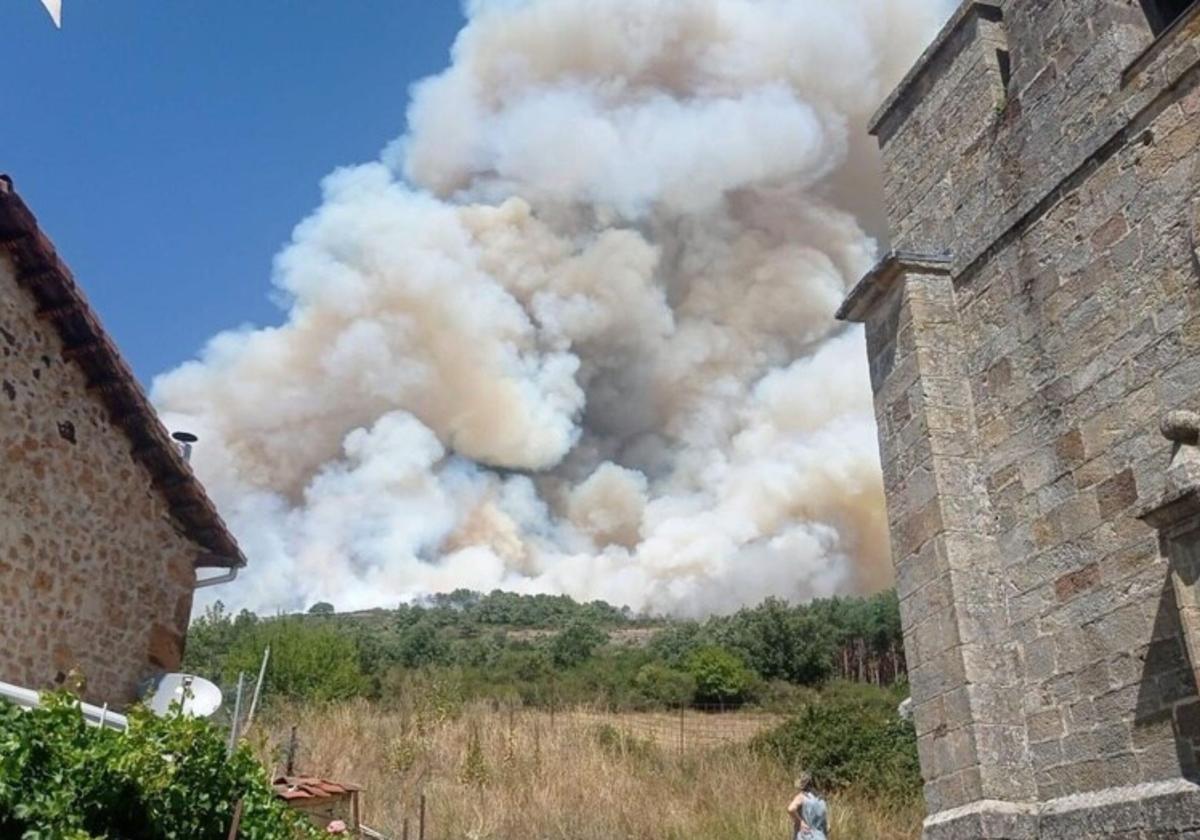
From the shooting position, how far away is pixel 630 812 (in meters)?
12.9

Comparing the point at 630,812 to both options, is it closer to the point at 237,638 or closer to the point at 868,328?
the point at 868,328

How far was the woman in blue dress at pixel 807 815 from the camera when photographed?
850 centimetres

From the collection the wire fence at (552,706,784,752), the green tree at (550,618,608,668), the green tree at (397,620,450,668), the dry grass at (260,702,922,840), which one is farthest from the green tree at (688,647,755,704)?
the dry grass at (260,702,922,840)

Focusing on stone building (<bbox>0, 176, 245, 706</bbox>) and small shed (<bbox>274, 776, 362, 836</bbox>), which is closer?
stone building (<bbox>0, 176, 245, 706</bbox>)

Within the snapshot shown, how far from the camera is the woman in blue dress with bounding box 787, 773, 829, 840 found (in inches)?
335

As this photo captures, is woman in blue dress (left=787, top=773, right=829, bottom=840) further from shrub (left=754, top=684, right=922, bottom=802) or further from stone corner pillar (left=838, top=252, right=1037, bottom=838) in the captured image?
shrub (left=754, top=684, right=922, bottom=802)

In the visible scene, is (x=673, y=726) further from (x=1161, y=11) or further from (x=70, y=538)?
(x=1161, y=11)

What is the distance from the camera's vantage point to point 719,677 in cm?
3591

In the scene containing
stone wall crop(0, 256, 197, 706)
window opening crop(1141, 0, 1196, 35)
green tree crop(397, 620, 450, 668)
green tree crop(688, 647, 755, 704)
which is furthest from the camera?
green tree crop(397, 620, 450, 668)

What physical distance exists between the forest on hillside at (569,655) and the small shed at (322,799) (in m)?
8.97

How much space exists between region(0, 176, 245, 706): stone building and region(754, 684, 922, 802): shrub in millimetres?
10069

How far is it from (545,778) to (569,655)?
28631mm

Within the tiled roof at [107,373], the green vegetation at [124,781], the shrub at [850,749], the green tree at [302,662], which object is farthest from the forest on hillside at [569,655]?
the green vegetation at [124,781]

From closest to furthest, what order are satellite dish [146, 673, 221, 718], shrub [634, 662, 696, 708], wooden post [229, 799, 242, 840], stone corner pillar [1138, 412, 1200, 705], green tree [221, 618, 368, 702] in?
1. stone corner pillar [1138, 412, 1200, 705]
2. wooden post [229, 799, 242, 840]
3. satellite dish [146, 673, 221, 718]
4. green tree [221, 618, 368, 702]
5. shrub [634, 662, 696, 708]
